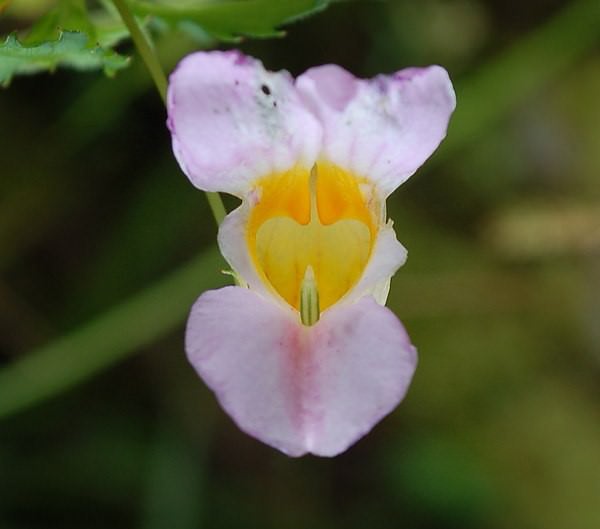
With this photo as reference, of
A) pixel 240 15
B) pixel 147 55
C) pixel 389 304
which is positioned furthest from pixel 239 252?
pixel 389 304

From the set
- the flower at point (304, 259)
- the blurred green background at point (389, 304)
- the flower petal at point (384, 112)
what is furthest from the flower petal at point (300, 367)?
the blurred green background at point (389, 304)

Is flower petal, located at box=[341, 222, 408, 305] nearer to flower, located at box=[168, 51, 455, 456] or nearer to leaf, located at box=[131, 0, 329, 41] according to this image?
flower, located at box=[168, 51, 455, 456]

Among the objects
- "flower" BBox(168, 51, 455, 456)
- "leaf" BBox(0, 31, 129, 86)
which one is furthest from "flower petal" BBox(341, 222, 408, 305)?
"leaf" BBox(0, 31, 129, 86)

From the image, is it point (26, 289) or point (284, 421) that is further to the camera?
point (26, 289)

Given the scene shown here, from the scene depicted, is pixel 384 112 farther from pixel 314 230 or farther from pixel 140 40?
pixel 140 40

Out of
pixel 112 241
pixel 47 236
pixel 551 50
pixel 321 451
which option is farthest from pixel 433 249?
pixel 321 451

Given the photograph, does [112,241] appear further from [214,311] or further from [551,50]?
[214,311]
